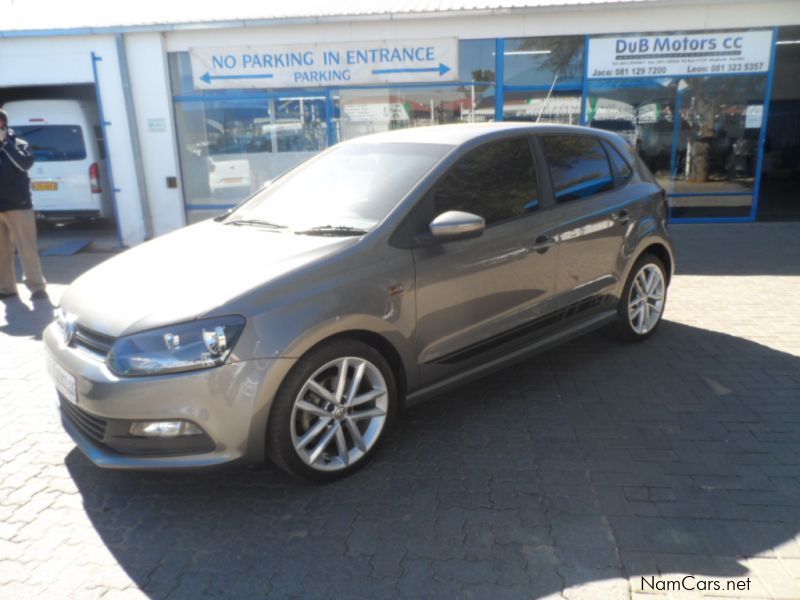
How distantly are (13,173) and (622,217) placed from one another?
6125 millimetres

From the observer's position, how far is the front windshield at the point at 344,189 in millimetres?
3541

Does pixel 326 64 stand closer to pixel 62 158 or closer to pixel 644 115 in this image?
pixel 62 158

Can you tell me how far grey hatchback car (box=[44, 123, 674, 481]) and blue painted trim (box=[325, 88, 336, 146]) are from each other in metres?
6.71

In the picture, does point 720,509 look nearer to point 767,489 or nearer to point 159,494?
point 767,489

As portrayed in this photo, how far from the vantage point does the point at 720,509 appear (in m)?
2.92

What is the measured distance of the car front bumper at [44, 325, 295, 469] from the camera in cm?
275

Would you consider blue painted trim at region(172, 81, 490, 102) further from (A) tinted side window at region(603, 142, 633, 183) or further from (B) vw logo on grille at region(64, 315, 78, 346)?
(B) vw logo on grille at region(64, 315, 78, 346)

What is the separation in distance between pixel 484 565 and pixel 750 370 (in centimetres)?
294

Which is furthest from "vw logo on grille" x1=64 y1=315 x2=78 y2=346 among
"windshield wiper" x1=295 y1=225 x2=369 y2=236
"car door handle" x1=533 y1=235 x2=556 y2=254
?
"car door handle" x1=533 y1=235 x2=556 y2=254

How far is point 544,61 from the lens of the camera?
10.3m

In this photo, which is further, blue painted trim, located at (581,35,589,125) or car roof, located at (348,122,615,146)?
blue painted trim, located at (581,35,589,125)

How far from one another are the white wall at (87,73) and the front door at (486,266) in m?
8.54

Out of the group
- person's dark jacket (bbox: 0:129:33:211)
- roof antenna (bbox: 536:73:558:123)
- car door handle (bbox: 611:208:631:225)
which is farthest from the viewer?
roof antenna (bbox: 536:73:558:123)

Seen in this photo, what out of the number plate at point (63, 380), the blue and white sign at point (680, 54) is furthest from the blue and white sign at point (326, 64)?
the number plate at point (63, 380)
